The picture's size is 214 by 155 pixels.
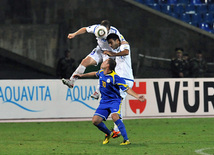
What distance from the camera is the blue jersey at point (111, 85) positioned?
966cm

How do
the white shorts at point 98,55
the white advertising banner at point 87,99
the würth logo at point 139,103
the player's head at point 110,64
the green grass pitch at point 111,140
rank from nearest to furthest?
1. the green grass pitch at point 111,140
2. the player's head at point 110,64
3. the white shorts at point 98,55
4. the white advertising banner at point 87,99
5. the würth logo at point 139,103

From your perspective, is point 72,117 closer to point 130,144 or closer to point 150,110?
point 150,110

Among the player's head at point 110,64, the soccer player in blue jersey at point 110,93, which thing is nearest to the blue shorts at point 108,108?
the soccer player in blue jersey at point 110,93

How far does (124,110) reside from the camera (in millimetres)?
16875

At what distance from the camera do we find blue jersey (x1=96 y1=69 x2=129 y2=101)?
9.66 meters

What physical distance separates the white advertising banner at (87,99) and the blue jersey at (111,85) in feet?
22.7

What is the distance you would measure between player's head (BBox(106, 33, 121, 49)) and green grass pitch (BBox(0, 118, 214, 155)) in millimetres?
1780

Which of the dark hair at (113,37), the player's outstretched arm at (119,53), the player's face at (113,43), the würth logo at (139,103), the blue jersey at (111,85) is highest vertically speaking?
the dark hair at (113,37)

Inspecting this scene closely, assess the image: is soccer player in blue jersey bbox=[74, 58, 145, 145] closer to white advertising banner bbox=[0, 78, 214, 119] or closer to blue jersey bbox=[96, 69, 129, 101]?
blue jersey bbox=[96, 69, 129, 101]

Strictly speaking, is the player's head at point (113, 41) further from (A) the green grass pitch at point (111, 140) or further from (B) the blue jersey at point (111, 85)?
(A) the green grass pitch at point (111, 140)

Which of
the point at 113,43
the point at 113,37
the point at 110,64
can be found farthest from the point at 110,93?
the point at 113,37

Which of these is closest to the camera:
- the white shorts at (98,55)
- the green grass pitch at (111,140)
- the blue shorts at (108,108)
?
the green grass pitch at (111,140)

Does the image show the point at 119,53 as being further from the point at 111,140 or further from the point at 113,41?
the point at 111,140

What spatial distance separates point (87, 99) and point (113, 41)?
6697 mm
